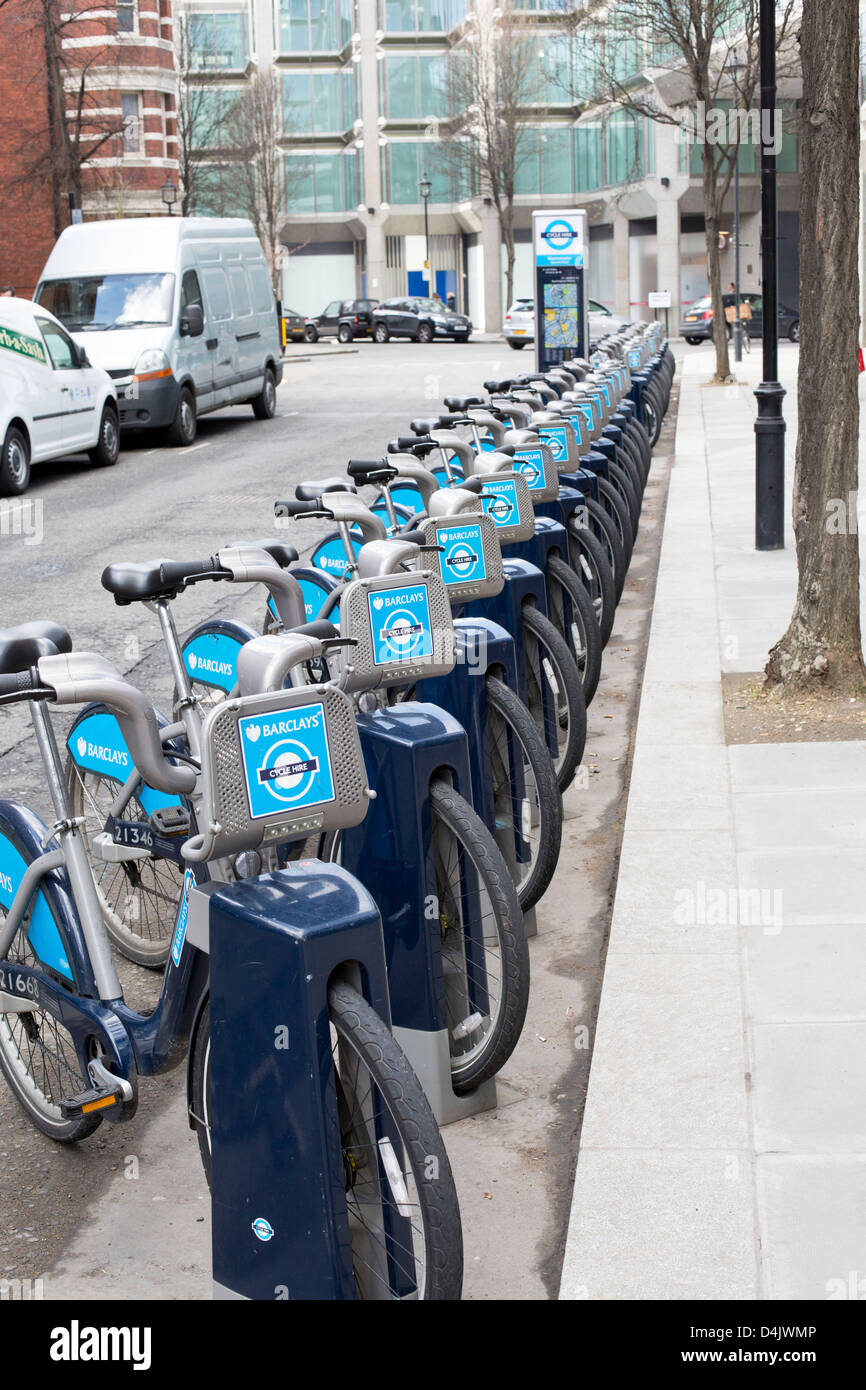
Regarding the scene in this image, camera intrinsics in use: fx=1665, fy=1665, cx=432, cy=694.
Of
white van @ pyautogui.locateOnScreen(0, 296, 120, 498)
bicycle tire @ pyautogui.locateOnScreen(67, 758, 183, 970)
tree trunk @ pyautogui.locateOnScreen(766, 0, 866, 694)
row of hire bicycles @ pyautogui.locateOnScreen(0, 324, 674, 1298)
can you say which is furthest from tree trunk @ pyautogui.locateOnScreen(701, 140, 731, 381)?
bicycle tire @ pyautogui.locateOnScreen(67, 758, 183, 970)

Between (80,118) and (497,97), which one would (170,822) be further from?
(497,97)

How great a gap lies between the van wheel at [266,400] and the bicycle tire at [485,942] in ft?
63.8

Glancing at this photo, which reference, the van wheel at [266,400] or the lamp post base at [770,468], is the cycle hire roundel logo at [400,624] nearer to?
the lamp post base at [770,468]

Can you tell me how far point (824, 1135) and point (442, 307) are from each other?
54.2 meters

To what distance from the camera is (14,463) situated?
1555 centimetres

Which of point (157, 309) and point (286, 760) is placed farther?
point (157, 309)

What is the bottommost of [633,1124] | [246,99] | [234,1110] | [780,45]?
[633,1124]

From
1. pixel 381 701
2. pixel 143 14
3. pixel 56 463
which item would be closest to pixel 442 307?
pixel 143 14

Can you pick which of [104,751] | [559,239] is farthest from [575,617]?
Answer: [559,239]

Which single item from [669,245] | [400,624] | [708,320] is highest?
[669,245]

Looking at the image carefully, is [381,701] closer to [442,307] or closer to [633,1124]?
[633,1124]

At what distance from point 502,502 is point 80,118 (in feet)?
107

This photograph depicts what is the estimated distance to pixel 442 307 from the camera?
5584 centimetres

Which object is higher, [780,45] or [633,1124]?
[780,45]
